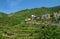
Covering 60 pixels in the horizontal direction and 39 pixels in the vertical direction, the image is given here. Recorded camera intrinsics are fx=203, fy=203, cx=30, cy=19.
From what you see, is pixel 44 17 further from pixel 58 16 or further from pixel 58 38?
pixel 58 38

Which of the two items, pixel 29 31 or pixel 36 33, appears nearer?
pixel 36 33

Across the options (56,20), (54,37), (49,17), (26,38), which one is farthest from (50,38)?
(49,17)

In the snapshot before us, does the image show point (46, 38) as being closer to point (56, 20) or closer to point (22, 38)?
point (22, 38)

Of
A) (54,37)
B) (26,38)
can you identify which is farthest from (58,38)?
(26,38)

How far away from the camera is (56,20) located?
284 ft

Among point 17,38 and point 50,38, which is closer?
point 50,38

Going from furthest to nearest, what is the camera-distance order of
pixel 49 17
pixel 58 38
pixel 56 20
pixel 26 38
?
1. pixel 49 17
2. pixel 56 20
3. pixel 26 38
4. pixel 58 38

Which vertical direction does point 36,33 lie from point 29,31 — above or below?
below

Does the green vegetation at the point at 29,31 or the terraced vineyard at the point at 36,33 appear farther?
the green vegetation at the point at 29,31

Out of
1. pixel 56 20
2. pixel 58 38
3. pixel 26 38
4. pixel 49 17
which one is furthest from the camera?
pixel 49 17

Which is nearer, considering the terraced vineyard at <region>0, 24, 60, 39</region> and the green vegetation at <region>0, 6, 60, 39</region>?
the terraced vineyard at <region>0, 24, 60, 39</region>

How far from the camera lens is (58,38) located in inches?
1345

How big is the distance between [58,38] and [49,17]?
6339 centimetres

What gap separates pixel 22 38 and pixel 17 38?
1.30 m
